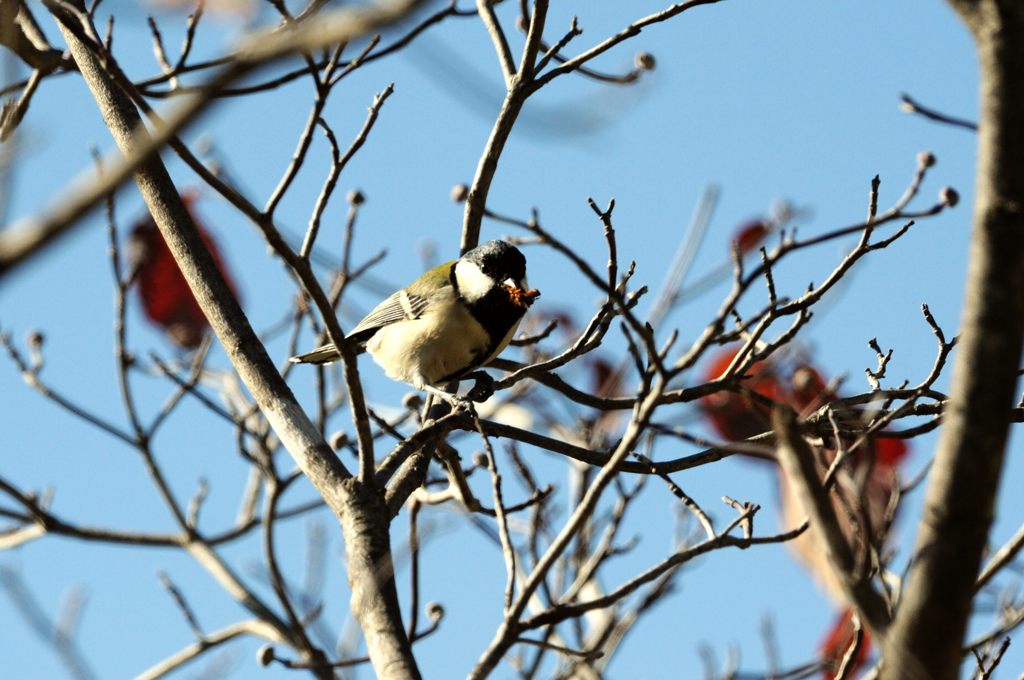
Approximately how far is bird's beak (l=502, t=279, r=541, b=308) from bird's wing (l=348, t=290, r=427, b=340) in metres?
0.38

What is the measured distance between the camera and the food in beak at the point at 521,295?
13.8 ft

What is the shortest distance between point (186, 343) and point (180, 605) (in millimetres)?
2254

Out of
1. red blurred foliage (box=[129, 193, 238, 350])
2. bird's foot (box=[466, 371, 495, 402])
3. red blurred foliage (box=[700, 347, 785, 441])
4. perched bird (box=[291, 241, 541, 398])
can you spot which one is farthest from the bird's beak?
red blurred foliage (box=[129, 193, 238, 350])

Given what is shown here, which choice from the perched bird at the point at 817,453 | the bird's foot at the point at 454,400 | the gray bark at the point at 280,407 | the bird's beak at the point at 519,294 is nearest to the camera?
the gray bark at the point at 280,407

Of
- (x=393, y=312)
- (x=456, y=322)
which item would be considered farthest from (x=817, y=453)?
(x=393, y=312)

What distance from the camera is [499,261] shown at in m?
4.53

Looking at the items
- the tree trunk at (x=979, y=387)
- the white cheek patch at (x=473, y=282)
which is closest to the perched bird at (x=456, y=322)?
the white cheek patch at (x=473, y=282)

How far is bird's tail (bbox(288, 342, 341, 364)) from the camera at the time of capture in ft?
14.9

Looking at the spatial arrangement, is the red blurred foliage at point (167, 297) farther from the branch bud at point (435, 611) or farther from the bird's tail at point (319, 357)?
the branch bud at point (435, 611)

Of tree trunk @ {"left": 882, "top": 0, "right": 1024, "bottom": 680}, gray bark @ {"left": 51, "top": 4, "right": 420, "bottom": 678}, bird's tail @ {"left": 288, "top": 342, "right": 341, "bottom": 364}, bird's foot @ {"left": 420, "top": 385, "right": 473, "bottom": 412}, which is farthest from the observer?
bird's tail @ {"left": 288, "top": 342, "right": 341, "bottom": 364}

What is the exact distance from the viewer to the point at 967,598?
5.24 feet

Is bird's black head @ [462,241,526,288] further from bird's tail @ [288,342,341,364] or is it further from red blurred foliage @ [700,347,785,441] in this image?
red blurred foliage @ [700,347,785,441]

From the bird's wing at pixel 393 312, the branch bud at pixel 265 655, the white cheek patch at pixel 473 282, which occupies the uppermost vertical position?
the bird's wing at pixel 393 312

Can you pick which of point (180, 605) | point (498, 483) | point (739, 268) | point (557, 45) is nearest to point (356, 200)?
point (557, 45)
